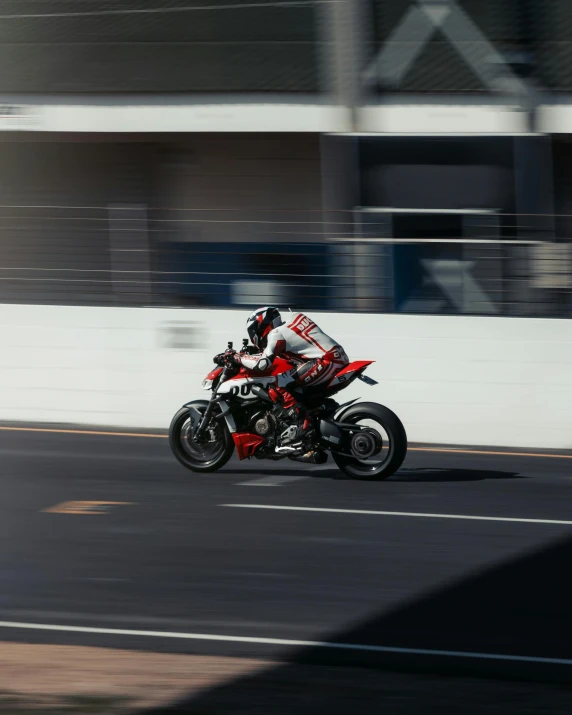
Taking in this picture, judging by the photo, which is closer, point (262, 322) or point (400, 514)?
point (400, 514)

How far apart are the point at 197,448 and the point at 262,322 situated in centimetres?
141

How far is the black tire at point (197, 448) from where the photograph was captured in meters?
13.6

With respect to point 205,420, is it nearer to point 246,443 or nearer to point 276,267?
point 246,443

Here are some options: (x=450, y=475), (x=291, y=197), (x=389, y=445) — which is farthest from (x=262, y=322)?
(x=291, y=197)

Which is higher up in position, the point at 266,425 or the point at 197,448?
the point at 266,425

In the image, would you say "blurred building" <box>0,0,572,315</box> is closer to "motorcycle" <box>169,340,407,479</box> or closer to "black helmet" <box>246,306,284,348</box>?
"black helmet" <box>246,306,284,348</box>

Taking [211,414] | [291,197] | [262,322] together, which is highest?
[291,197]

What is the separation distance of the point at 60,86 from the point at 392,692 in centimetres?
1783

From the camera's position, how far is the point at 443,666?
7.67 meters

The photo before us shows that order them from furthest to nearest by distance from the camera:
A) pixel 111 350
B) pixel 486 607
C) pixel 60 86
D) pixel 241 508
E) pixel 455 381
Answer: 1. pixel 60 86
2. pixel 111 350
3. pixel 455 381
4. pixel 241 508
5. pixel 486 607

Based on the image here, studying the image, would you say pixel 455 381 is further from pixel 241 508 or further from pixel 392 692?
pixel 392 692

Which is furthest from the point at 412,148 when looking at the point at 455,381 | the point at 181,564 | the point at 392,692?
the point at 392,692

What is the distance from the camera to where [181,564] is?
33.2ft

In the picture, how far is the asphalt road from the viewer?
329 inches
